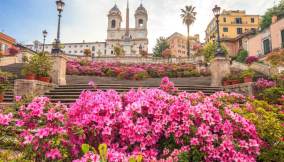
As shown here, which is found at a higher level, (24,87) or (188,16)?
(188,16)

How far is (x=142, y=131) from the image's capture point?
2.56 m

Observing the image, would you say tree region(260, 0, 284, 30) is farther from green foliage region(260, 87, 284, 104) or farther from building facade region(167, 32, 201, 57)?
building facade region(167, 32, 201, 57)

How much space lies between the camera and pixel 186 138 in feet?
8.43

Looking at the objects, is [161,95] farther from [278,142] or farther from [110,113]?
[278,142]

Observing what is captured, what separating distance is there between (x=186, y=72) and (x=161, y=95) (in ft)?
61.6

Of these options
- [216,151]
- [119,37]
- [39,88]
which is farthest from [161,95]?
[119,37]

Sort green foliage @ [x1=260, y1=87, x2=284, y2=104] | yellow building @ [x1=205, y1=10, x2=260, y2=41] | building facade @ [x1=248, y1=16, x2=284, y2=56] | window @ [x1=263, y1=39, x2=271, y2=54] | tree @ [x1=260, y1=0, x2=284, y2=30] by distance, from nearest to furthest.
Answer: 1. green foliage @ [x1=260, y1=87, x2=284, y2=104]
2. building facade @ [x1=248, y1=16, x2=284, y2=56]
3. window @ [x1=263, y1=39, x2=271, y2=54]
4. tree @ [x1=260, y1=0, x2=284, y2=30]
5. yellow building @ [x1=205, y1=10, x2=260, y2=41]

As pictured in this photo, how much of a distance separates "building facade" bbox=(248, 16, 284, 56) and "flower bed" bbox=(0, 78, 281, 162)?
120ft

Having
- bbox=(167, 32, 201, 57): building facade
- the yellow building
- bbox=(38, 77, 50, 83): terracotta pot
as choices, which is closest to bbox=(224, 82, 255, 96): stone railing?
bbox=(38, 77, 50, 83): terracotta pot

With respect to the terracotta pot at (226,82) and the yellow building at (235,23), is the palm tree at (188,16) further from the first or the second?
the terracotta pot at (226,82)

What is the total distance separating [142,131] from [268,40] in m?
40.7

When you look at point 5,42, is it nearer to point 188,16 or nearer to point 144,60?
point 144,60

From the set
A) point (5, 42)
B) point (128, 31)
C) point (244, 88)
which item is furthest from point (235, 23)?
point (5, 42)

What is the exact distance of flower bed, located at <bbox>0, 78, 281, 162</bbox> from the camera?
245 cm
